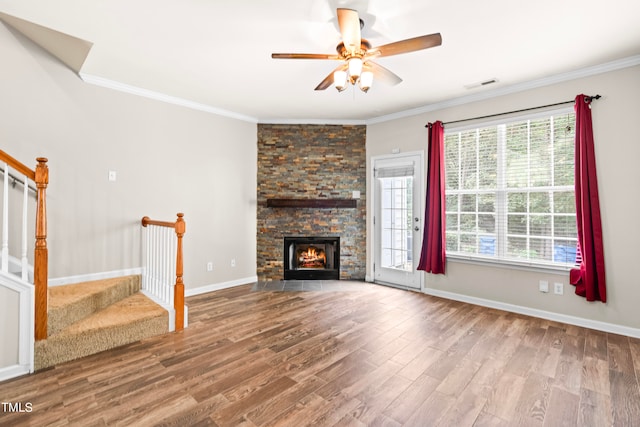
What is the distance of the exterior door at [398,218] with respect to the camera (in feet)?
15.4

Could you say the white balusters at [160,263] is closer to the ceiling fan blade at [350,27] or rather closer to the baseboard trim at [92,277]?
the baseboard trim at [92,277]

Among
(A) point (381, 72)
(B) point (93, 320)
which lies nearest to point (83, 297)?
(B) point (93, 320)

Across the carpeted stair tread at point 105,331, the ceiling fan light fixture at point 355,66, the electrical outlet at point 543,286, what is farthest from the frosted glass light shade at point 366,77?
the electrical outlet at point 543,286

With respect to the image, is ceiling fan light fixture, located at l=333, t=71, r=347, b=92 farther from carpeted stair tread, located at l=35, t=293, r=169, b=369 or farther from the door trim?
carpeted stair tread, located at l=35, t=293, r=169, b=369

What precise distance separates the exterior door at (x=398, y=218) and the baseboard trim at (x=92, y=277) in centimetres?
355

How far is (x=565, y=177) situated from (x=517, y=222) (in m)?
0.69

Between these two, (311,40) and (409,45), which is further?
(311,40)

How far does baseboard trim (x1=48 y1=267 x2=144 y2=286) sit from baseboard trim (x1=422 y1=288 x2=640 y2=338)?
404 centimetres

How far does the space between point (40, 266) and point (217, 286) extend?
2.50 meters

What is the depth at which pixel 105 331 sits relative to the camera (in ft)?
9.04

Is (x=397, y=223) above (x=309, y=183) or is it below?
below

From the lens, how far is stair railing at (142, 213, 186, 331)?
3.22m

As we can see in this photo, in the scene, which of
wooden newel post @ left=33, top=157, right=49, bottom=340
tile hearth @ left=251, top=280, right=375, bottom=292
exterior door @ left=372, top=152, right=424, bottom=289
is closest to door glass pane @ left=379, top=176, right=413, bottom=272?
exterior door @ left=372, top=152, right=424, bottom=289

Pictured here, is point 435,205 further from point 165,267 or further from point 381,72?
point 165,267
